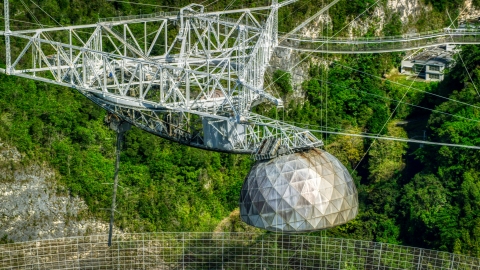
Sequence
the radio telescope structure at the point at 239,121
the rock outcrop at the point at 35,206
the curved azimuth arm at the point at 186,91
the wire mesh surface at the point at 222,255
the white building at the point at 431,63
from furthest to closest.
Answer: the white building at the point at 431,63 → the rock outcrop at the point at 35,206 → the wire mesh surface at the point at 222,255 → the curved azimuth arm at the point at 186,91 → the radio telescope structure at the point at 239,121

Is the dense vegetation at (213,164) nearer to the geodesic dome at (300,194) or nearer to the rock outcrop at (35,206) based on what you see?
the rock outcrop at (35,206)

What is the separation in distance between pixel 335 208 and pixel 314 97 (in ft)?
83.5

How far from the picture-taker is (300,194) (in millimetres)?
51250

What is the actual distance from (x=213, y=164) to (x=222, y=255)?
12350mm

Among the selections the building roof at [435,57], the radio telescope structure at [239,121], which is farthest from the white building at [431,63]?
the radio telescope structure at [239,121]

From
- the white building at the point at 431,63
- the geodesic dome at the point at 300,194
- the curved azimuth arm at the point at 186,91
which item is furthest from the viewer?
the white building at the point at 431,63

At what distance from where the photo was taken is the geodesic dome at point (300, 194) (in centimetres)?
5128

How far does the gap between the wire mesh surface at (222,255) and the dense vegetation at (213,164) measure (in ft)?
23.2

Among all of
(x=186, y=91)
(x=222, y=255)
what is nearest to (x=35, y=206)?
(x=222, y=255)

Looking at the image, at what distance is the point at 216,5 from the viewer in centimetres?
7512

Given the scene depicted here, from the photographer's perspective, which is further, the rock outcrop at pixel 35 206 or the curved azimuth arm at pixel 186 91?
the rock outcrop at pixel 35 206

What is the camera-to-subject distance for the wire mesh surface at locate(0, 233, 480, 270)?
59594 mm

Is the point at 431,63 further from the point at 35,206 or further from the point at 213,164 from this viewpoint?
the point at 35,206

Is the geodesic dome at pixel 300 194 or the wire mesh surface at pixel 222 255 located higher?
the geodesic dome at pixel 300 194
